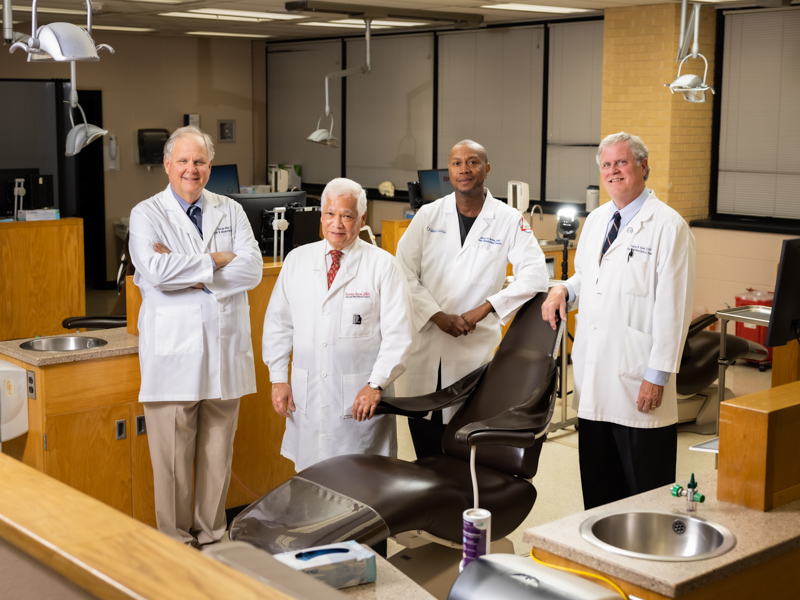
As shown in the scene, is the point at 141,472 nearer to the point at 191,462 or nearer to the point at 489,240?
the point at 191,462

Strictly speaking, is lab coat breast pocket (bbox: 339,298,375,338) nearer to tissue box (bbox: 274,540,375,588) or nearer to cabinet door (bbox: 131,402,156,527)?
cabinet door (bbox: 131,402,156,527)

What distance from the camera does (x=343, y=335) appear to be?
3125 millimetres

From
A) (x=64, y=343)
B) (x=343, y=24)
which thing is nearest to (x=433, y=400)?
(x=64, y=343)

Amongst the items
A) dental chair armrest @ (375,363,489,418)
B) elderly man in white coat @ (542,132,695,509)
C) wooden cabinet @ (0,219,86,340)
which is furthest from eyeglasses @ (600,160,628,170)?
wooden cabinet @ (0,219,86,340)

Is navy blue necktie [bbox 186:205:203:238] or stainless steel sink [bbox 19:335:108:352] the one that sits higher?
navy blue necktie [bbox 186:205:203:238]

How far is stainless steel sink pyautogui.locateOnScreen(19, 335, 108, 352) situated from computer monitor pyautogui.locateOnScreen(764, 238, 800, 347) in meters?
2.49

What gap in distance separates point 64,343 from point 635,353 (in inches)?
89.3

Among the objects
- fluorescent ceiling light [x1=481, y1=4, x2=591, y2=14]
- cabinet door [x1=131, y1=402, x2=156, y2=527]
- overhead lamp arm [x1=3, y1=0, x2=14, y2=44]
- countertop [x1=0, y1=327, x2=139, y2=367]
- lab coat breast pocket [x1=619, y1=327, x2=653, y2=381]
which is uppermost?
fluorescent ceiling light [x1=481, y1=4, x2=591, y2=14]

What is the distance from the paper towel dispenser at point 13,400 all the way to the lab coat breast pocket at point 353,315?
126 centimetres

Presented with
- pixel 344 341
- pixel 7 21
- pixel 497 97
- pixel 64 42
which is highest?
pixel 497 97

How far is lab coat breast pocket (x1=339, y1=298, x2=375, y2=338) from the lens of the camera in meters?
3.12

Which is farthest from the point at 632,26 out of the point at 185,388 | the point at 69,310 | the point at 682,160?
the point at 185,388

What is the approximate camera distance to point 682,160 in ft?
23.9

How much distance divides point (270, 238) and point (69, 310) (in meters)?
2.79
